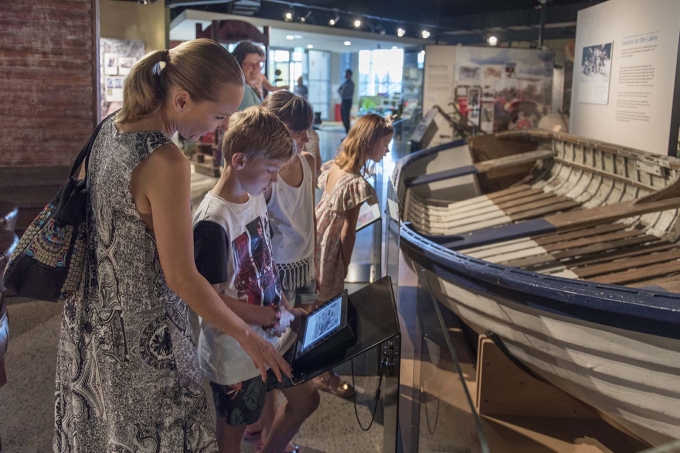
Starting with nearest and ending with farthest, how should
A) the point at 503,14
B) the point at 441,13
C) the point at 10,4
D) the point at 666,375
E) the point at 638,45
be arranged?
the point at 666,375 → the point at 10,4 → the point at 638,45 → the point at 503,14 → the point at 441,13

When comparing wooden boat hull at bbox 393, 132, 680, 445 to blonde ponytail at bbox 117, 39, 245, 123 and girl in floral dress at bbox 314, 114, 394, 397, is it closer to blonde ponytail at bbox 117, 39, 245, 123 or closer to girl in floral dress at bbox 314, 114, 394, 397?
girl in floral dress at bbox 314, 114, 394, 397

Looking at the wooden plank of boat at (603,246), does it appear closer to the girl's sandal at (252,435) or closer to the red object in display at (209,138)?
the girl's sandal at (252,435)

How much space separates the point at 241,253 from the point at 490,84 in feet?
32.5

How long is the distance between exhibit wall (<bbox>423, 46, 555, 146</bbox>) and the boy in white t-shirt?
9.47 m

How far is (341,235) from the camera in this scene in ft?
10.8

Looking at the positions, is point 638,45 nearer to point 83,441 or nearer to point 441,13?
point 83,441

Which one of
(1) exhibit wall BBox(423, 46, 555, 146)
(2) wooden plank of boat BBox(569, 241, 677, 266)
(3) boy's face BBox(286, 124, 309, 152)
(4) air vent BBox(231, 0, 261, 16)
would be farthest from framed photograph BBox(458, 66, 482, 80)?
(3) boy's face BBox(286, 124, 309, 152)

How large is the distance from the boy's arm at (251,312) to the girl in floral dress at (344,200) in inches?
46.7

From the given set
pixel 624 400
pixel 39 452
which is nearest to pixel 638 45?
pixel 624 400

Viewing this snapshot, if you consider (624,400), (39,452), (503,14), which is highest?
(503,14)

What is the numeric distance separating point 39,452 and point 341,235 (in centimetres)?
174

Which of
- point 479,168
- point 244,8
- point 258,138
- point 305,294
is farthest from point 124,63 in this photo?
point 258,138

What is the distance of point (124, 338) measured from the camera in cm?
161

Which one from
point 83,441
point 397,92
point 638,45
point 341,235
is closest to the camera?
point 83,441
